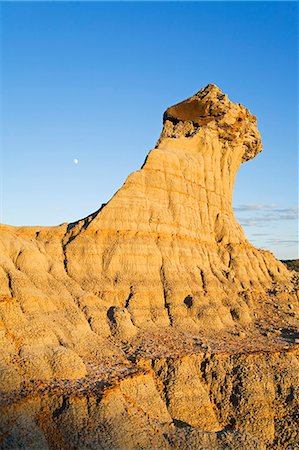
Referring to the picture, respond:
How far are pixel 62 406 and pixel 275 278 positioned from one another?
39.5 meters

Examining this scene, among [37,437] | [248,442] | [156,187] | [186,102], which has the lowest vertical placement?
[248,442]

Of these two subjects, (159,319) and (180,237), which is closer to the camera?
(159,319)

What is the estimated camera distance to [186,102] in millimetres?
56688

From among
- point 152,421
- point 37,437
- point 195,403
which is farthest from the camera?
point 195,403

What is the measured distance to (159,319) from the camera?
3703cm

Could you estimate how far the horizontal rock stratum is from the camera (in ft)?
72.6

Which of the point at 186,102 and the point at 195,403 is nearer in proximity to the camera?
the point at 195,403

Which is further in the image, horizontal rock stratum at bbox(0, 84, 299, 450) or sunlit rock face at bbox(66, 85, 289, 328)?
sunlit rock face at bbox(66, 85, 289, 328)

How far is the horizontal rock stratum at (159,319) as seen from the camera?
2214 cm

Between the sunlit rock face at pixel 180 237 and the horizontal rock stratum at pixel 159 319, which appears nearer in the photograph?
the horizontal rock stratum at pixel 159 319

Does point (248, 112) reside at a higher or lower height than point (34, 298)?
higher

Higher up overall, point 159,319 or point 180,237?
point 180,237

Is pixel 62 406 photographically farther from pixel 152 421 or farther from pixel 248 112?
pixel 248 112

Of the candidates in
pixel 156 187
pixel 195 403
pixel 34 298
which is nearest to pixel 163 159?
pixel 156 187
